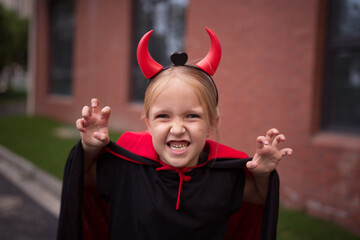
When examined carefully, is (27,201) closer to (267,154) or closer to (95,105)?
(95,105)

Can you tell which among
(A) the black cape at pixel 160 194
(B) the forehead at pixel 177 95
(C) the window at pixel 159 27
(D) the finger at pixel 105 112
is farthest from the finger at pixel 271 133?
(C) the window at pixel 159 27

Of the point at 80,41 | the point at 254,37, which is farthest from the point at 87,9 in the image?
the point at 254,37

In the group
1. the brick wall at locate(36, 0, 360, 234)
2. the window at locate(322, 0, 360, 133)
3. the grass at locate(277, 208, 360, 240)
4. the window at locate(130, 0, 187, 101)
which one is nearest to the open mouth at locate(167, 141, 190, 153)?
the grass at locate(277, 208, 360, 240)

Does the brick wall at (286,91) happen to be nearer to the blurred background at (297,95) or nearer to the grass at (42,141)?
the blurred background at (297,95)

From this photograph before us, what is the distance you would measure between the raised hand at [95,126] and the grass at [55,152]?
255 centimetres

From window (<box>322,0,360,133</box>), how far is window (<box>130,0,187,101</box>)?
4.18 metres

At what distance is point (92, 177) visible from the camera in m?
1.86

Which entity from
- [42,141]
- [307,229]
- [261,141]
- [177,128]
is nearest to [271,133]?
[261,141]

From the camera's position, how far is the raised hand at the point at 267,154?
1.53 meters

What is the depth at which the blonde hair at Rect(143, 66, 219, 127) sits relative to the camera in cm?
164

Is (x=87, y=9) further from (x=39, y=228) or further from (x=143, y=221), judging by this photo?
(x=143, y=221)

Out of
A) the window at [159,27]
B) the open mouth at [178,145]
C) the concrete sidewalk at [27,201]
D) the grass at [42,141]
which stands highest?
the window at [159,27]

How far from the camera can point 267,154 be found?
1588 mm

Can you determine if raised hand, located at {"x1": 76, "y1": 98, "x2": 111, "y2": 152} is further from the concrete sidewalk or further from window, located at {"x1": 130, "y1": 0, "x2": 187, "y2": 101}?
window, located at {"x1": 130, "y1": 0, "x2": 187, "y2": 101}
